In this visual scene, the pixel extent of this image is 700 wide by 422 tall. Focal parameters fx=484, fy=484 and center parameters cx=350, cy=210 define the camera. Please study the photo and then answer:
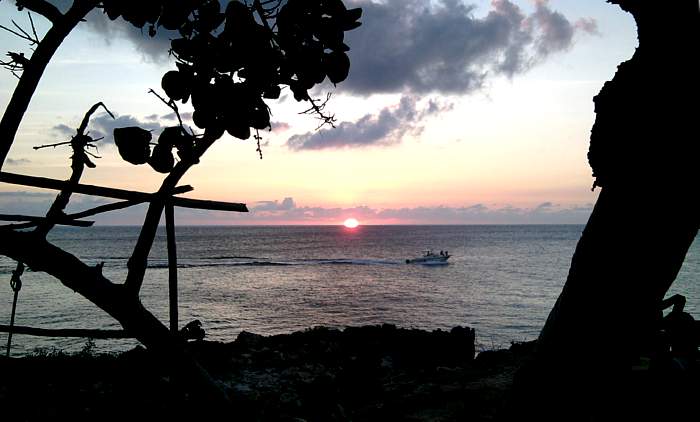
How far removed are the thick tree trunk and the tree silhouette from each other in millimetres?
1074

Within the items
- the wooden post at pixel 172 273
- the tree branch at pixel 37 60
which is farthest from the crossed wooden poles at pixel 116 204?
the tree branch at pixel 37 60

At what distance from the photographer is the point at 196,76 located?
6.16 feet

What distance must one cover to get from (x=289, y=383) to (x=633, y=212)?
1116 cm

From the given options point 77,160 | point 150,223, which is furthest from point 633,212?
point 77,160

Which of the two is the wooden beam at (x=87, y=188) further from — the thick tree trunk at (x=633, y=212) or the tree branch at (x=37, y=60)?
the thick tree trunk at (x=633, y=212)

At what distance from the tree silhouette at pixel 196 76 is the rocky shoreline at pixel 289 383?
7.87ft

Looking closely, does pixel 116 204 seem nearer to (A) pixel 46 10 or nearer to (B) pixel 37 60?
(B) pixel 37 60

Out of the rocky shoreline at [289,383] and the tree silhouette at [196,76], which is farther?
the rocky shoreline at [289,383]

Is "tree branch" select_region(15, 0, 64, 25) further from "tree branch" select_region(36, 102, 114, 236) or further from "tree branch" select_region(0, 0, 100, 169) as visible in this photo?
"tree branch" select_region(36, 102, 114, 236)

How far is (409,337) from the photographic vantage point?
16.6 meters

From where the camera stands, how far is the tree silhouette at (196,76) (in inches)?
73.3

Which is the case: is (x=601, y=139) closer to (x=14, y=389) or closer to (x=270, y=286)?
(x=14, y=389)

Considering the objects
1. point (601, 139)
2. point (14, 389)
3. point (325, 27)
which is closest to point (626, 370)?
point (601, 139)

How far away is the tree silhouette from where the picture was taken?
1861mm
